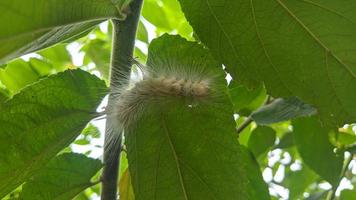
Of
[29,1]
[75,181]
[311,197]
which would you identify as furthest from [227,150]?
[311,197]

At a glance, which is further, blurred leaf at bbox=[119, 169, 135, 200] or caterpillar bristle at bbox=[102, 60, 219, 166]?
blurred leaf at bbox=[119, 169, 135, 200]

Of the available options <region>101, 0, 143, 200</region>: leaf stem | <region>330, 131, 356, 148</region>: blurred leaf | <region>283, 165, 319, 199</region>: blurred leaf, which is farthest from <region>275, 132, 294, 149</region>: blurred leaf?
<region>101, 0, 143, 200</region>: leaf stem

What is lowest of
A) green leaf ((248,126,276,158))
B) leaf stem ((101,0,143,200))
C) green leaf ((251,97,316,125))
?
green leaf ((248,126,276,158))

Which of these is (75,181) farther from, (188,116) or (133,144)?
(188,116)

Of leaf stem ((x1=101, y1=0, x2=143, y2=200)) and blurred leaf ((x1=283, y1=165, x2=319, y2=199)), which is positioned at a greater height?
leaf stem ((x1=101, y1=0, x2=143, y2=200))

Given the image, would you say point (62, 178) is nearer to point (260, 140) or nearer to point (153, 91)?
point (153, 91)

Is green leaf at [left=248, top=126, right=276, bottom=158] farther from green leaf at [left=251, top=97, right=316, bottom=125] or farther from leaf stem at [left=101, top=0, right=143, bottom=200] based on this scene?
leaf stem at [left=101, top=0, right=143, bottom=200]
